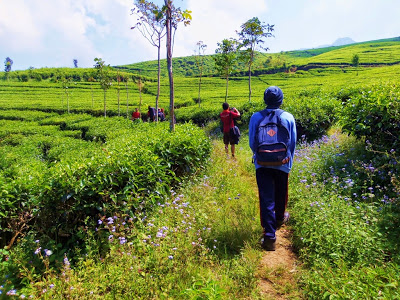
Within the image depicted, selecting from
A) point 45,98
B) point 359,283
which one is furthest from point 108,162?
point 45,98

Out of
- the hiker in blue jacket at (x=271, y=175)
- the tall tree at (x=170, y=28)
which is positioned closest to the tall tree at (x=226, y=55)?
the tall tree at (x=170, y=28)

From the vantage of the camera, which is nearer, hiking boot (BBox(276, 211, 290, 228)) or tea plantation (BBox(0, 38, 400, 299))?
tea plantation (BBox(0, 38, 400, 299))

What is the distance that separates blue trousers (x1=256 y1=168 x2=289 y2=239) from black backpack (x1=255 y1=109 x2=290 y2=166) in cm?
21

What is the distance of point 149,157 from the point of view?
4.61 meters

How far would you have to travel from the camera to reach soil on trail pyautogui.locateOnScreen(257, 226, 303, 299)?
102 inches

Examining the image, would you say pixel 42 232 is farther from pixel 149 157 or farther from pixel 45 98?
pixel 45 98

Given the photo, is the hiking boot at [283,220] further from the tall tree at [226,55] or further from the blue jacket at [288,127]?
the tall tree at [226,55]

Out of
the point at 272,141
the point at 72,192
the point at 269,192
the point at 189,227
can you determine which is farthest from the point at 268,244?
the point at 72,192

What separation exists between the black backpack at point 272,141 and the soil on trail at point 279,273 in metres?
1.20

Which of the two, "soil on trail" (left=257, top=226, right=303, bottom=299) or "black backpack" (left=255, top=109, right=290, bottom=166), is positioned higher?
"black backpack" (left=255, top=109, right=290, bottom=166)

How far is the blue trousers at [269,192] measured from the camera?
329 centimetres

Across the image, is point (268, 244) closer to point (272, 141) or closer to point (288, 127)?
point (272, 141)

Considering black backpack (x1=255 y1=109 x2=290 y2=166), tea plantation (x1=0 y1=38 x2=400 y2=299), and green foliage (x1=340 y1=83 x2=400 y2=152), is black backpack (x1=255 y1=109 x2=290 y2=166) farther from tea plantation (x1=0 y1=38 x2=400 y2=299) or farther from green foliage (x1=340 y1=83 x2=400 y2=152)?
green foliage (x1=340 y1=83 x2=400 y2=152)

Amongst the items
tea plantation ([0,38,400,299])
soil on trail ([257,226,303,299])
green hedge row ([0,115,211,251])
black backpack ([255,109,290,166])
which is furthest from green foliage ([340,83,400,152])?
green hedge row ([0,115,211,251])
